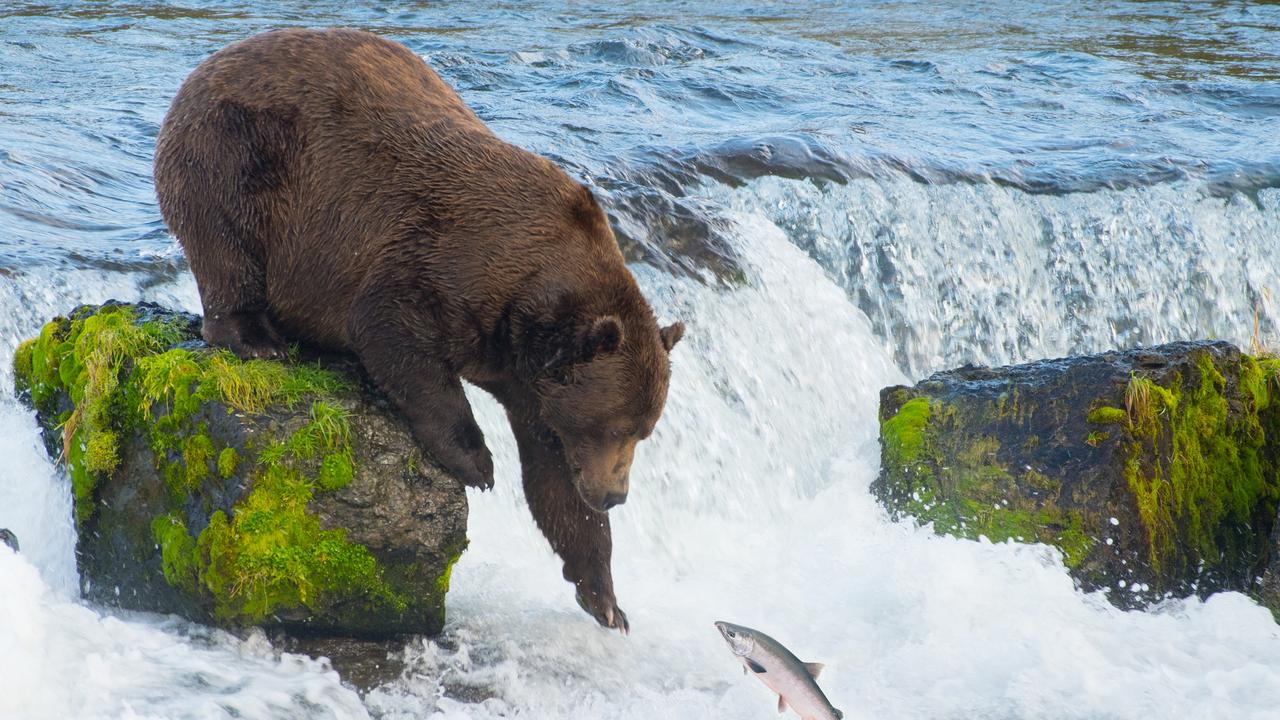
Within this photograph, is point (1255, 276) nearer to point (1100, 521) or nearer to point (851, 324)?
point (851, 324)

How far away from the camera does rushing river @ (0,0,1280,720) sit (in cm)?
565

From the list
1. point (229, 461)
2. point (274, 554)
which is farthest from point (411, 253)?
point (274, 554)

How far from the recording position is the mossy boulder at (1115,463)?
6590 mm

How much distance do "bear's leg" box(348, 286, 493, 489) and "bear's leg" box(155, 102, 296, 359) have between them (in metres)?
0.62

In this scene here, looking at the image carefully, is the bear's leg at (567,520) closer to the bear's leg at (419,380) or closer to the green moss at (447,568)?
the bear's leg at (419,380)

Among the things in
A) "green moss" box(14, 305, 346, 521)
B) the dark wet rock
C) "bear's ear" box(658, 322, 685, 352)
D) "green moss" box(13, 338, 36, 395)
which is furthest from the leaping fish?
"green moss" box(13, 338, 36, 395)

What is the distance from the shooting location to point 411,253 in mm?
5020

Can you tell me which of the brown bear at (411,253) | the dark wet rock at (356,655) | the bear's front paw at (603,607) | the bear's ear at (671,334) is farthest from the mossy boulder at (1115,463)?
the dark wet rock at (356,655)

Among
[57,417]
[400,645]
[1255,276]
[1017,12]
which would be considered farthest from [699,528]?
[1017,12]

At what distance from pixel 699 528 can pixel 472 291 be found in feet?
10.6

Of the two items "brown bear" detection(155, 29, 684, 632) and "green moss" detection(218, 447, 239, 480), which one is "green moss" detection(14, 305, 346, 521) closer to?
"green moss" detection(218, 447, 239, 480)

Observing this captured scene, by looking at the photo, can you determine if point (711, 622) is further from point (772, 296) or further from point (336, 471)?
A: point (772, 296)

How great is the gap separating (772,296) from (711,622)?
367 centimetres

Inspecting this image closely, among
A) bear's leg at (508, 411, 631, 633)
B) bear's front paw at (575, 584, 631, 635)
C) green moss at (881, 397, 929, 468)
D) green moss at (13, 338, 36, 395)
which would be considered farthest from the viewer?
green moss at (881, 397, 929, 468)
